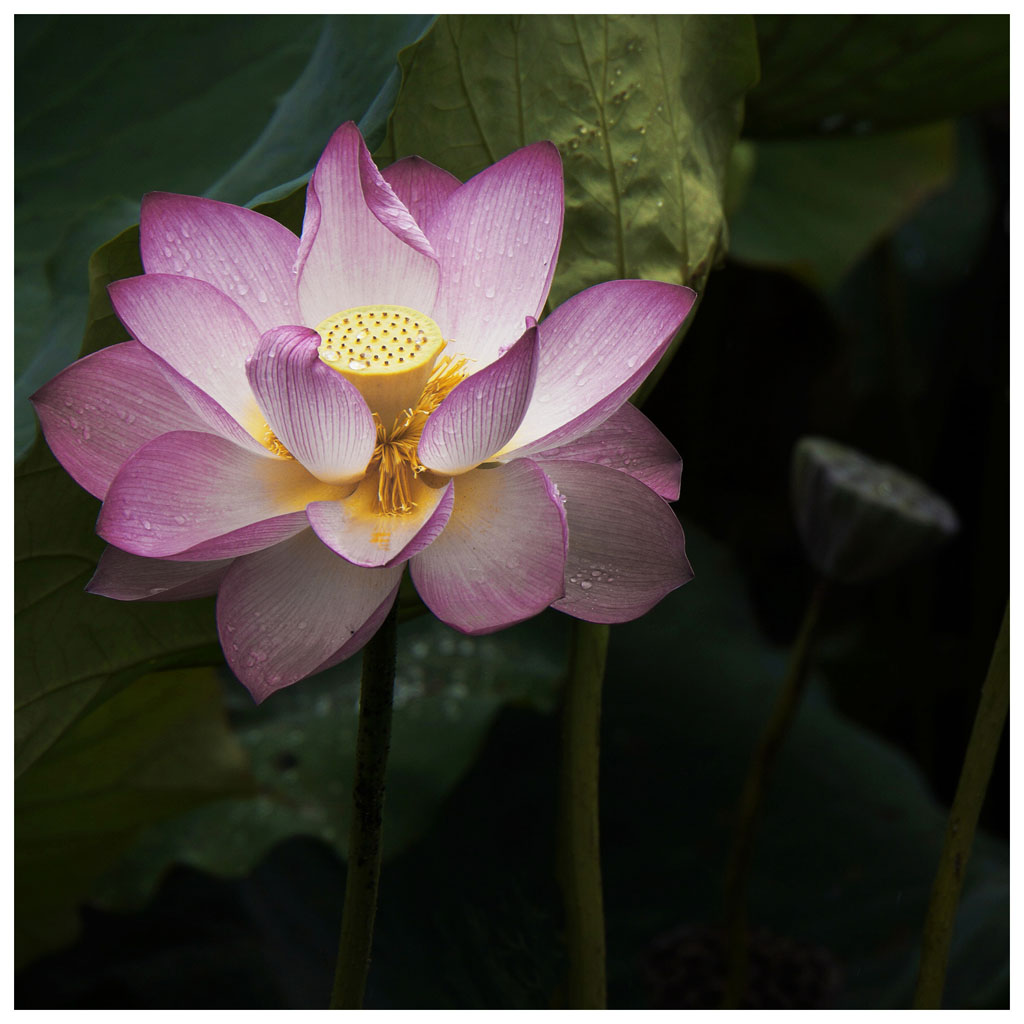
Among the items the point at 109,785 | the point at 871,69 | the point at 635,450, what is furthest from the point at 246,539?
the point at 871,69

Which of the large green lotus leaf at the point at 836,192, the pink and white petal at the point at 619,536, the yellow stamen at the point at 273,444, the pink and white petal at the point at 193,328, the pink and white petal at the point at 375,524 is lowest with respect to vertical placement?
the large green lotus leaf at the point at 836,192

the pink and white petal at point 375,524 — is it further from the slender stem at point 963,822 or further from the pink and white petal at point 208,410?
the slender stem at point 963,822

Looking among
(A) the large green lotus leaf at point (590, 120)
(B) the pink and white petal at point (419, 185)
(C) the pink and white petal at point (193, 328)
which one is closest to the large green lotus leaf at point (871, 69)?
(A) the large green lotus leaf at point (590, 120)

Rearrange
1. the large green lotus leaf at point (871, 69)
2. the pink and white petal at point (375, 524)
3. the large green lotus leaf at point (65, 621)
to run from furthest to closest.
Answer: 1. the large green lotus leaf at point (871, 69)
2. the large green lotus leaf at point (65, 621)
3. the pink and white petal at point (375, 524)

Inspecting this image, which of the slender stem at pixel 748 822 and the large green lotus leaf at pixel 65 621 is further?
the slender stem at pixel 748 822

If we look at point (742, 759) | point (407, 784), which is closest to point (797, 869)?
point (742, 759)

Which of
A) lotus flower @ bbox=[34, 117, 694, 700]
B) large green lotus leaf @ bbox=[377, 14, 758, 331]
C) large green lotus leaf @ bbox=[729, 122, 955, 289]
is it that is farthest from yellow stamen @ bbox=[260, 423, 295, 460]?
large green lotus leaf @ bbox=[729, 122, 955, 289]

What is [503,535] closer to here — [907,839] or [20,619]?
[20,619]
